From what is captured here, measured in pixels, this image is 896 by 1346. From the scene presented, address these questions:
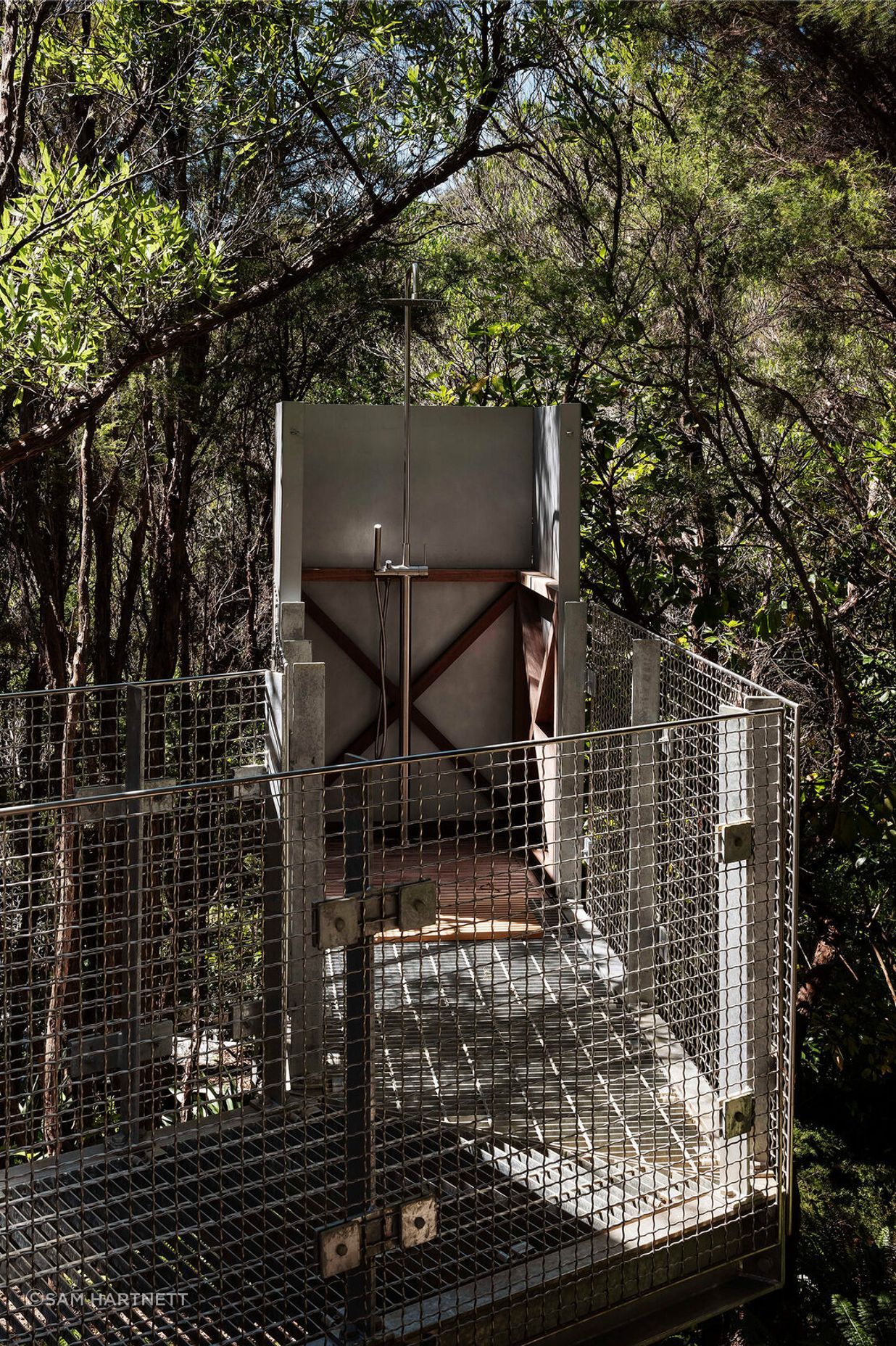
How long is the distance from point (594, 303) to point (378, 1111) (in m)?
4.00

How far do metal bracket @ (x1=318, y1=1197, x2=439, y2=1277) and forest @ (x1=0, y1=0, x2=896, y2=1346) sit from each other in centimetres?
202

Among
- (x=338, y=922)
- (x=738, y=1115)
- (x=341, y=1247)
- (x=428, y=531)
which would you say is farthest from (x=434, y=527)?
(x=341, y=1247)

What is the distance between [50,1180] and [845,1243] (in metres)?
5.35

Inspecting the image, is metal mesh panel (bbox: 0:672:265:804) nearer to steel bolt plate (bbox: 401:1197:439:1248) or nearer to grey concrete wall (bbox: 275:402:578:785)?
grey concrete wall (bbox: 275:402:578:785)

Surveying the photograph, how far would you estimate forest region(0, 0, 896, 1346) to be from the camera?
461cm

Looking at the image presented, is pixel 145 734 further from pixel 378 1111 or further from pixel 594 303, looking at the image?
pixel 594 303

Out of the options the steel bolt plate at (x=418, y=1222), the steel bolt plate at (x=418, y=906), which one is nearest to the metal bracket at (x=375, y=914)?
the steel bolt plate at (x=418, y=906)

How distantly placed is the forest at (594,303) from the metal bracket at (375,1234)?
6.62ft

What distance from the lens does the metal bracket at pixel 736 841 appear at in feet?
8.27

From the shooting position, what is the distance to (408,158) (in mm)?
5992

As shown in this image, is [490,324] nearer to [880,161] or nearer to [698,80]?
[698,80]

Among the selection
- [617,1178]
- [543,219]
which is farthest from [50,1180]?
[543,219]

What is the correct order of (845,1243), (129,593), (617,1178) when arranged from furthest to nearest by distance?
(129,593) → (845,1243) → (617,1178)

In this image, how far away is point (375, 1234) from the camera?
2043 millimetres
